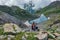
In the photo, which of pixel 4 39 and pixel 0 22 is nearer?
pixel 4 39

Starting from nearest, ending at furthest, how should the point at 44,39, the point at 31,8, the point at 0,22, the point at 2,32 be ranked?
the point at 44,39 < the point at 2,32 < the point at 0,22 < the point at 31,8

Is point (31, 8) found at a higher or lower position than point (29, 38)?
higher

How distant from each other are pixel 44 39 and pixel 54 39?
4.60 feet

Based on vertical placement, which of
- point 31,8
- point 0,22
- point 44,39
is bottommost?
point 44,39

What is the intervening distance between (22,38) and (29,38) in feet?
2.33

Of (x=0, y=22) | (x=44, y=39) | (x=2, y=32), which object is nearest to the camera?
(x=44, y=39)

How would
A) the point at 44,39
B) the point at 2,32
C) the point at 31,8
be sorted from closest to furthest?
1. the point at 44,39
2. the point at 2,32
3. the point at 31,8

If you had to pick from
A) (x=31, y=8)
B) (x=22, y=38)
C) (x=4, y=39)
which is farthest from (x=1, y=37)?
(x=31, y=8)

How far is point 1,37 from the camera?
22.1m

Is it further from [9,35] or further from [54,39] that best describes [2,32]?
[54,39]

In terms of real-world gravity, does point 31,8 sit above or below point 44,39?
above

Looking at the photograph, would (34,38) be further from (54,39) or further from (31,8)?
(31,8)

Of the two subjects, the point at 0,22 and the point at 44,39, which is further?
the point at 0,22

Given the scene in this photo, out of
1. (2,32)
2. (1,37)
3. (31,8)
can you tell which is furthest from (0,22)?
(31,8)
